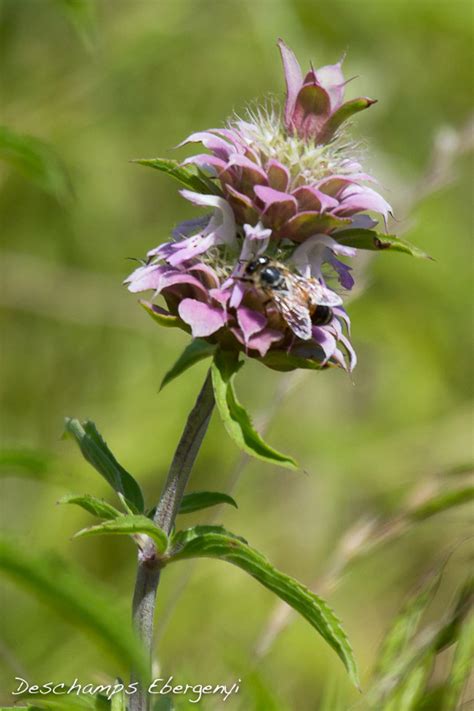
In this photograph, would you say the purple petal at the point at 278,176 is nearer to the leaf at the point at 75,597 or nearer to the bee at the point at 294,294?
the bee at the point at 294,294

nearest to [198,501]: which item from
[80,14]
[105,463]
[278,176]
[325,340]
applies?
[105,463]

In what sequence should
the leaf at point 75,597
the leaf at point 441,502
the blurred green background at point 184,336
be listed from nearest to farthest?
the leaf at point 75,597
the leaf at point 441,502
the blurred green background at point 184,336

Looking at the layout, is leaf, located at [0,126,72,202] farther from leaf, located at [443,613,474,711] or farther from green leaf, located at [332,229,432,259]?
leaf, located at [443,613,474,711]

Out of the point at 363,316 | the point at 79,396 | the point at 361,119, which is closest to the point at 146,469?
the point at 79,396

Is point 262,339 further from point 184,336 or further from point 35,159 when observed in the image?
point 184,336

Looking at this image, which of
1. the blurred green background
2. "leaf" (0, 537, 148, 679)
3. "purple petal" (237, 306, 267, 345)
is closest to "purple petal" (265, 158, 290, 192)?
"purple petal" (237, 306, 267, 345)

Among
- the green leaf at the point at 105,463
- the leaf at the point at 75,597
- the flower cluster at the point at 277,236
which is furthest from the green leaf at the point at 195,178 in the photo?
the leaf at the point at 75,597
